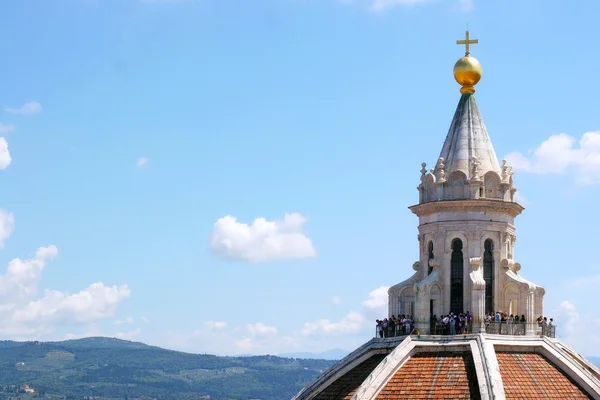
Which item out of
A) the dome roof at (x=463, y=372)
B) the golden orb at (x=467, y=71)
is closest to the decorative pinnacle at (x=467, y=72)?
the golden orb at (x=467, y=71)

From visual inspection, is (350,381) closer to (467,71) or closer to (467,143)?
(467,143)

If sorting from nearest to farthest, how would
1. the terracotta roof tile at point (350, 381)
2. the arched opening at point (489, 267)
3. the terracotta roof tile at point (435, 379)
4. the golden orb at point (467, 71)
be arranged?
the terracotta roof tile at point (435, 379), the terracotta roof tile at point (350, 381), the arched opening at point (489, 267), the golden orb at point (467, 71)

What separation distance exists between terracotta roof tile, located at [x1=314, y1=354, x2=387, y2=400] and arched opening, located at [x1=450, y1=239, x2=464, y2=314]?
3.57 m

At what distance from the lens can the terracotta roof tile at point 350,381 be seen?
4731 cm

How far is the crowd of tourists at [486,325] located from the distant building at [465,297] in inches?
2.1

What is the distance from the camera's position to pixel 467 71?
5078 centimetres

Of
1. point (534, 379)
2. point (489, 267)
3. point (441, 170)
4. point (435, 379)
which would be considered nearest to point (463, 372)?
point (435, 379)

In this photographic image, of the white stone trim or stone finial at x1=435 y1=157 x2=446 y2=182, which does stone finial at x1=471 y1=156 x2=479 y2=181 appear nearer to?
stone finial at x1=435 y1=157 x2=446 y2=182

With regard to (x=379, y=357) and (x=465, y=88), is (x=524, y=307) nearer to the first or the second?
(x=379, y=357)

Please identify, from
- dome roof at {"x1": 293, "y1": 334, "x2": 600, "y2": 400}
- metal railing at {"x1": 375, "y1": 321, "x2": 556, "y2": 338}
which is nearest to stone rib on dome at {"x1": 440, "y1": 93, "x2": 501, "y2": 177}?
metal railing at {"x1": 375, "y1": 321, "x2": 556, "y2": 338}

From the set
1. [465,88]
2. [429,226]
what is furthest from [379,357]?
[465,88]

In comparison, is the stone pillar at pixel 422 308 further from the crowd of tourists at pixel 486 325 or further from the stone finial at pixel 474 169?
the stone finial at pixel 474 169

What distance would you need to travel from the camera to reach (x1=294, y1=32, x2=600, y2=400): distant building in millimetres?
46219

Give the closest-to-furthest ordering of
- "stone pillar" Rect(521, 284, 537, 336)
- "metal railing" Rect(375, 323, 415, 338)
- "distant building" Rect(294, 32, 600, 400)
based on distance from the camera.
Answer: "distant building" Rect(294, 32, 600, 400)
"stone pillar" Rect(521, 284, 537, 336)
"metal railing" Rect(375, 323, 415, 338)
